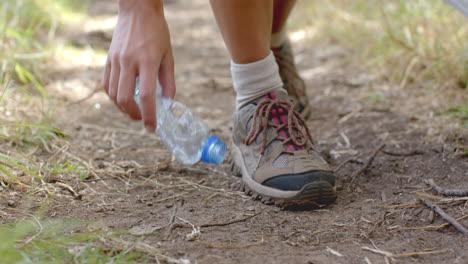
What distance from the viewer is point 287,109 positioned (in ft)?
5.02

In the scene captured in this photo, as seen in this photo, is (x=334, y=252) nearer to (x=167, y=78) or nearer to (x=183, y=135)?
(x=167, y=78)

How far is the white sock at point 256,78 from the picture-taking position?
4.90 ft

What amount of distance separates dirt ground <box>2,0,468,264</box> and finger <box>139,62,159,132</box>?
0.30 m

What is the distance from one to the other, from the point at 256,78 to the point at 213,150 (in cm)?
29

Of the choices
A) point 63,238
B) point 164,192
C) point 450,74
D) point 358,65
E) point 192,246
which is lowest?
point 358,65

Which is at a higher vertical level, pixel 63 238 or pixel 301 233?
pixel 63 238

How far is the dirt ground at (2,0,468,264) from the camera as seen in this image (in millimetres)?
1164

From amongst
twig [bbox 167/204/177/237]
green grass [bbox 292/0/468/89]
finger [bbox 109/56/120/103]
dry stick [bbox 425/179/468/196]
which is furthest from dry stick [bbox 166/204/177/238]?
green grass [bbox 292/0/468/89]

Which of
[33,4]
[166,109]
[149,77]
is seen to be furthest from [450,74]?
[33,4]

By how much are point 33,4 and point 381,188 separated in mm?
2653

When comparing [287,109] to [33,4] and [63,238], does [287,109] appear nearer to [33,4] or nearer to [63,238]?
[63,238]

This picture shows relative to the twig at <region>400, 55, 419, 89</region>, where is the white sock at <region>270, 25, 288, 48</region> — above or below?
above

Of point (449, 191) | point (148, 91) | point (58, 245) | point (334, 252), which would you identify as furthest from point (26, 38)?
point (449, 191)

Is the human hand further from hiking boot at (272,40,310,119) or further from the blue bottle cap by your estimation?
hiking boot at (272,40,310,119)
